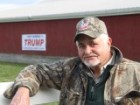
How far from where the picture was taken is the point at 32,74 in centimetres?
387

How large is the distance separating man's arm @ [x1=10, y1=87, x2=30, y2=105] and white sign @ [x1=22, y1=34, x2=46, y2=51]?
2140 cm

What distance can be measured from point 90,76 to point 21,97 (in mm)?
644

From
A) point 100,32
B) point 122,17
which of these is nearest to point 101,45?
point 100,32

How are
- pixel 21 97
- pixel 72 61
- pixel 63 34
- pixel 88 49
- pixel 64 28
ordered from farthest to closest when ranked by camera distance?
pixel 63 34 → pixel 64 28 → pixel 72 61 → pixel 88 49 → pixel 21 97

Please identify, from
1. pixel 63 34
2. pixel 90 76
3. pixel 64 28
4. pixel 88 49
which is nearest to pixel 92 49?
pixel 88 49

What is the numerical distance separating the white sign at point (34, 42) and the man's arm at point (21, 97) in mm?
21397

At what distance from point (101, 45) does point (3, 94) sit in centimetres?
88

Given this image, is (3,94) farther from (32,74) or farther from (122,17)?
(122,17)

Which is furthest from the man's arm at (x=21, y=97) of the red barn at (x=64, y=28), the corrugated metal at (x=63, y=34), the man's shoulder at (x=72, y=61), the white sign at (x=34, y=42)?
the white sign at (x=34, y=42)

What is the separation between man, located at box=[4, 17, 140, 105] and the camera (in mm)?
3615

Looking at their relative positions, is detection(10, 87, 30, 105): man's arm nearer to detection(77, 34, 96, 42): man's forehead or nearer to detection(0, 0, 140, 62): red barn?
detection(77, 34, 96, 42): man's forehead

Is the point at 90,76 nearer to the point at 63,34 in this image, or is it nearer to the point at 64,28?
the point at 64,28

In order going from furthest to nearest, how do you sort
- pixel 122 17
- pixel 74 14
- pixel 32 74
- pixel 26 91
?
pixel 74 14 < pixel 122 17 < pixel 32 74 < pixel 26 91

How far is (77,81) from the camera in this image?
12.6 ft
